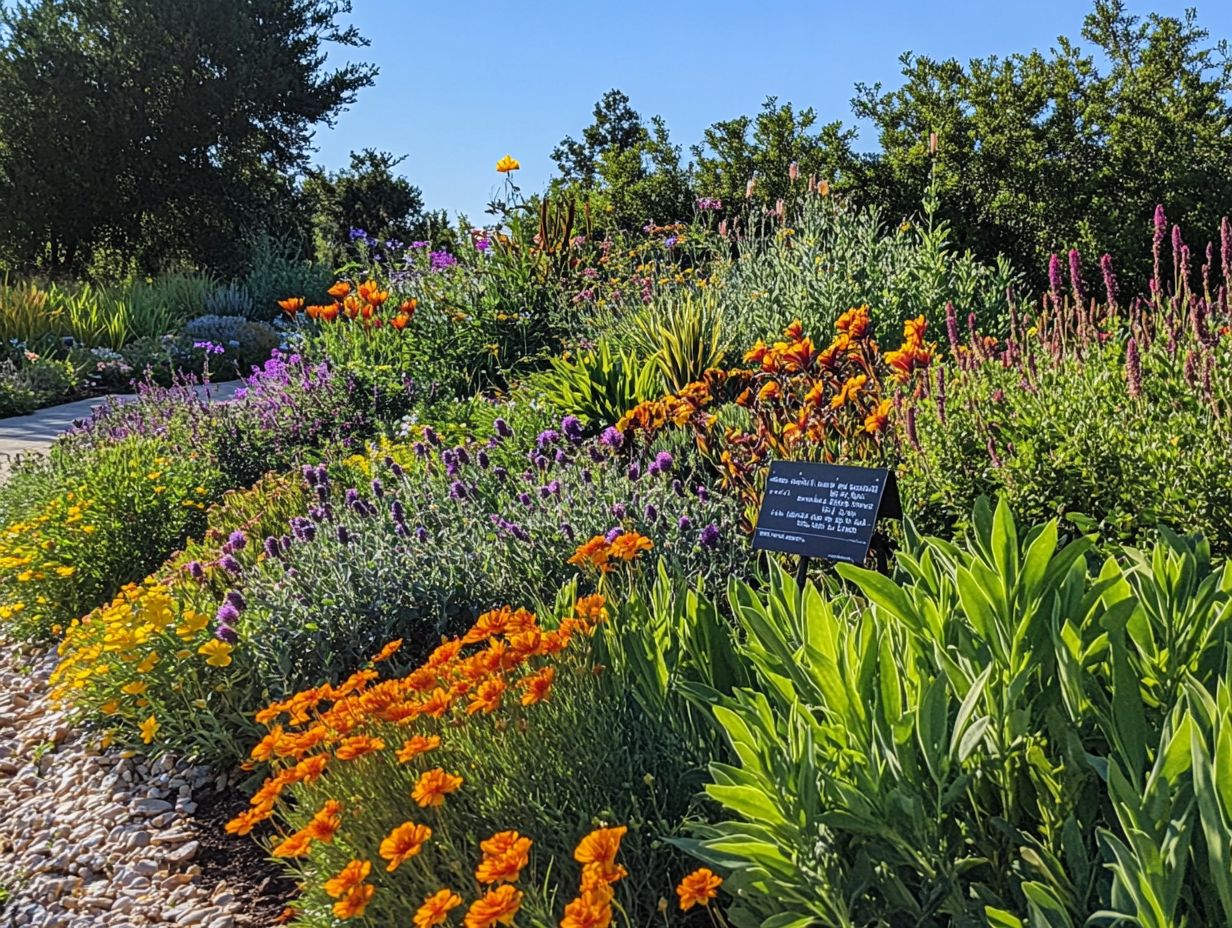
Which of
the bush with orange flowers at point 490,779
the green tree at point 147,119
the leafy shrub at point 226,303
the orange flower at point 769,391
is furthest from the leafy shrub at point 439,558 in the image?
the green tree at point 147,119

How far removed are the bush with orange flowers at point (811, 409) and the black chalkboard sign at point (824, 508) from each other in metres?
0.63

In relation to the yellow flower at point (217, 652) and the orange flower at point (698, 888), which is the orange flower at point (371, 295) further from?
the orange flower at point (698, 888)

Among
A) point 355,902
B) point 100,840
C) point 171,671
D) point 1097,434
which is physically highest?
point 1097,434

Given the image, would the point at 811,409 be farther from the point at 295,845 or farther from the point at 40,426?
the point at 40,426

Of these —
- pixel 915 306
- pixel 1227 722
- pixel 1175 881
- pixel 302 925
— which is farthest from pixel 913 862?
pixel 915 306

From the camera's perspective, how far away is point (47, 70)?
73.7ft

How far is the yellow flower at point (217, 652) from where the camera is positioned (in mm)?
3314

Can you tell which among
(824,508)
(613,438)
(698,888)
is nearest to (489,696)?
(698,888)

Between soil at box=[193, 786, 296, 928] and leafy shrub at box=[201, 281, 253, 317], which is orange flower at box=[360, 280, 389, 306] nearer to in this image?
soil at box=[193, 786, 296, 928]

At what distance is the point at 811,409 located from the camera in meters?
3.94

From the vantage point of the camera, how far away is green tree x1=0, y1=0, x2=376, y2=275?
22452 mm

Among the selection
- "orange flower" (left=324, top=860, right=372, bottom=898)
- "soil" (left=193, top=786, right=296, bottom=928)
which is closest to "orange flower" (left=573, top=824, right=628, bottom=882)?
"orange flower" (left=324, top=860, right=372, bottom=898)

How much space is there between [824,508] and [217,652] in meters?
1.94

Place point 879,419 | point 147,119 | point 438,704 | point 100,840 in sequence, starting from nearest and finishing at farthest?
point 438,704 → point 100,840 → point 879,419 → point 147,119
